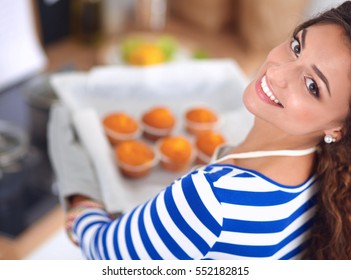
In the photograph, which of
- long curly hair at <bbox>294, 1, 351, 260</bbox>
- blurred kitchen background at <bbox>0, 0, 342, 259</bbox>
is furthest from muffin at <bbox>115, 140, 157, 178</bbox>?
long curly hair at <bbox>294, 1, 351, 260</bbox>

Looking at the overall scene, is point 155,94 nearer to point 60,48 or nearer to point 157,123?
point 157,123

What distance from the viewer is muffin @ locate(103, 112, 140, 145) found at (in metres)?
0.93

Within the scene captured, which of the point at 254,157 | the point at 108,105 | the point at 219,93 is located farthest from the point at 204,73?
the point at 254,157

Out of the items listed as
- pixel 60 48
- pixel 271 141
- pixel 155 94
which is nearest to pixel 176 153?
pixel 155 94

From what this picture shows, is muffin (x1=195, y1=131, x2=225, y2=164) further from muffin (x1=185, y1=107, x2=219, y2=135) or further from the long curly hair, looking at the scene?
the long curly hair

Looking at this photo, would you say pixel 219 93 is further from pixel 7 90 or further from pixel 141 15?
pixel 141 15

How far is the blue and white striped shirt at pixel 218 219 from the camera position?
0.58 m

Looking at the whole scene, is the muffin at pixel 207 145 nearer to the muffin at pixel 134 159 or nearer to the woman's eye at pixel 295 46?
the muffin at pixel 134 159

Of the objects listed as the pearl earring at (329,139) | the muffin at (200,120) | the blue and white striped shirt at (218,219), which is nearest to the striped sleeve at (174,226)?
the blue and white striped shirt at (218,219)

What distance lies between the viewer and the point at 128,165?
0.85 meters

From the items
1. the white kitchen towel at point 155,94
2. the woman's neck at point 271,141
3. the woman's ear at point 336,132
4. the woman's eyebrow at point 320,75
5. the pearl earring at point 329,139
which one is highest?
the woman's eyebrow at point 320,75

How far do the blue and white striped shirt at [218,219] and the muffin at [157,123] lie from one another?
1.06 ft

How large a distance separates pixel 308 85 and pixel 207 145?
37 centimetres
